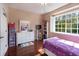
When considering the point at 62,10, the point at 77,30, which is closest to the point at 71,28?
the point at 77,30

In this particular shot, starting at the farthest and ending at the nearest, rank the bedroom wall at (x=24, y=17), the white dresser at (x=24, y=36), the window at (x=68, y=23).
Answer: the white dresser at (x=24, y=36)
the bedroom wall at (x=24, y=17)
the window at (x=68, y=23)

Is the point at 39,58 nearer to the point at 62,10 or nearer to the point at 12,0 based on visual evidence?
the point at 12,0

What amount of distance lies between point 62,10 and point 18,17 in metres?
1.91

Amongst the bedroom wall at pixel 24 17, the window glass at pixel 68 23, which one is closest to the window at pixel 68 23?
the window glass at pixel 68 23

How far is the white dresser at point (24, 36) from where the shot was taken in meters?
3.71

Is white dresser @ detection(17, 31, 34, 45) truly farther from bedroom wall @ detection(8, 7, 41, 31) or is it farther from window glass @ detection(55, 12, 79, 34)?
window glass @ detection(55, 12, 79, 34)

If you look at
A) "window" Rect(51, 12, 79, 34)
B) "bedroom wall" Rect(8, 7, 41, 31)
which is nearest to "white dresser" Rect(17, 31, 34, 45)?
"bedroom wall" Rect(8, 7, 41, 31)

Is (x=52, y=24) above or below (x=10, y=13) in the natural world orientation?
below

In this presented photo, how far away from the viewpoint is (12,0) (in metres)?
0.48

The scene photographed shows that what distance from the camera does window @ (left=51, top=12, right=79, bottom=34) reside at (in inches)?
99.7

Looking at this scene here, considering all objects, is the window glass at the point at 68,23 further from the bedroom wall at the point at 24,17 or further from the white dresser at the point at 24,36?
the white dresser at the point at 24,36

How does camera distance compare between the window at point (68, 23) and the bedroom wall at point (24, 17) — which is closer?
the window at point (68, 23)

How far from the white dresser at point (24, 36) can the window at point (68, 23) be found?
1735 millimetres

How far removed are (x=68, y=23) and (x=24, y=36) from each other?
6.87 feet
